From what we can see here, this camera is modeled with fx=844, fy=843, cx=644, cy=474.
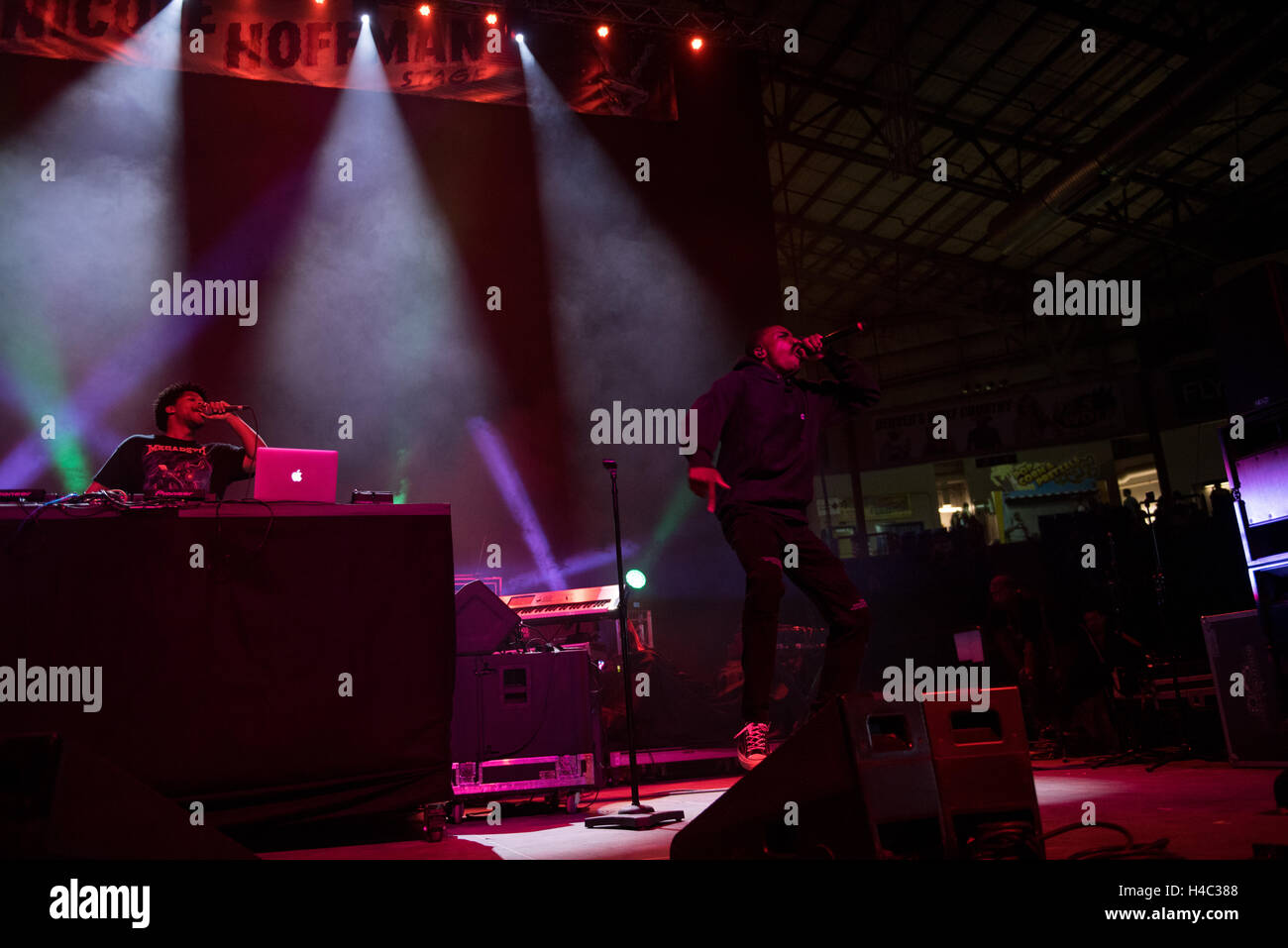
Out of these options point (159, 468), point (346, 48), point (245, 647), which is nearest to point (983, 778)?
point (245, 647)

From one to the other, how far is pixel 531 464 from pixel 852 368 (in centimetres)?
426

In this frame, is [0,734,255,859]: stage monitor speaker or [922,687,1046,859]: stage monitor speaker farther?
[922,687,1046,859]: stage monitor speaker

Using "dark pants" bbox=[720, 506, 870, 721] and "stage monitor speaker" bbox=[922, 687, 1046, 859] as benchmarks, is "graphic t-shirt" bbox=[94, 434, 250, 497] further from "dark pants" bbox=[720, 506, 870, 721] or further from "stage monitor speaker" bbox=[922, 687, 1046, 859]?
"stage monitor speaker" bbox=[922, 687, 1046, 859]

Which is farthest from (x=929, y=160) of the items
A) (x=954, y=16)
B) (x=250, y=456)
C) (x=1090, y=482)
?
(x=250, y=456)

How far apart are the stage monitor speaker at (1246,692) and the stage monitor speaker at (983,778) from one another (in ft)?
9.82

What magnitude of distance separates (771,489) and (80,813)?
2.30 m

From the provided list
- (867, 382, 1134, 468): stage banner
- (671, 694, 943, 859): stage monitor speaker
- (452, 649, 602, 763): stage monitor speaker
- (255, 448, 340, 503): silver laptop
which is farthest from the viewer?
(867, 382, 1134, 468): stage banner

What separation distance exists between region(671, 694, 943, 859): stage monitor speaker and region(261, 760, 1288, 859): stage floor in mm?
470

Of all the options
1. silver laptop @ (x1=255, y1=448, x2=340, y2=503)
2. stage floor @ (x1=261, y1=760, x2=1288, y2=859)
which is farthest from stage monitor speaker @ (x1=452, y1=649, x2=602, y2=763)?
silver laptop @ (x1=255, y1=448, x2=340, y2=503)

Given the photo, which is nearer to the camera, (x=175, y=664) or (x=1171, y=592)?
(x=175, y=664)

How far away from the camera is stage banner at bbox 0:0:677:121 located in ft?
22.9

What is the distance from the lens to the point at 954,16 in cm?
1027

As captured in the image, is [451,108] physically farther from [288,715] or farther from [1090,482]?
[1090,482]
